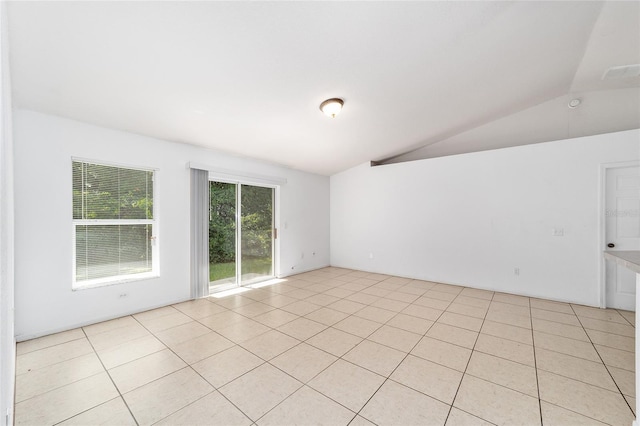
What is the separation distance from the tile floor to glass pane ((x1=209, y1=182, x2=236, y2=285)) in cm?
92

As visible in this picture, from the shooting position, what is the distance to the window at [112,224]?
3.14m

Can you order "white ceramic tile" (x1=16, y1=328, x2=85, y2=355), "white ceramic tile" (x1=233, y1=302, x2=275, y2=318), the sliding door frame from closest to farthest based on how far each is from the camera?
"white ceramic tile" (x1=16, y1=328, x2=85, y2=355) → "white ceramic tile" (x1=233, y1=302, x2=275, y2=318) → the sliding door frame

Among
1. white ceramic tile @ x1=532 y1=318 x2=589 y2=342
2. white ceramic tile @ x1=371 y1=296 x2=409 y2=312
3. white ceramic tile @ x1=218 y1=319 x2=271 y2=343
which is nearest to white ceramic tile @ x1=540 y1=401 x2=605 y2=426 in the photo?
white ceramic tile @ x1=532 y1=318 x2=589 y2=342

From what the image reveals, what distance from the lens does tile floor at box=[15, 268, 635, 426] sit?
5.89 ft

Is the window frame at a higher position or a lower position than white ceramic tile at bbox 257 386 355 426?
higher

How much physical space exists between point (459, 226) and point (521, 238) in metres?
0.97

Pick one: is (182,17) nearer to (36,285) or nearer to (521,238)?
(36,285)

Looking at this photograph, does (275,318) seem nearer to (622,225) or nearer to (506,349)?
(506,349)

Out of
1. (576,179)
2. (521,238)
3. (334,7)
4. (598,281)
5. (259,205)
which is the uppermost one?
(334,7)

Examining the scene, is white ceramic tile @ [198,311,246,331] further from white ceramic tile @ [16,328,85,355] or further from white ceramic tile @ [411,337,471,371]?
white ceramic tile @ [411,337,471,371]

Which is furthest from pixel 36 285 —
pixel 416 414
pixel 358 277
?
pixel 358 277

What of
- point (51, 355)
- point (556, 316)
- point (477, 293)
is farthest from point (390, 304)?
point (51, 355)

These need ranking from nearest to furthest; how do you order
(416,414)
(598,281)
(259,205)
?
(416,414) → (598,281) → (259,205)

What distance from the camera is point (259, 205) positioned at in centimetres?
527
